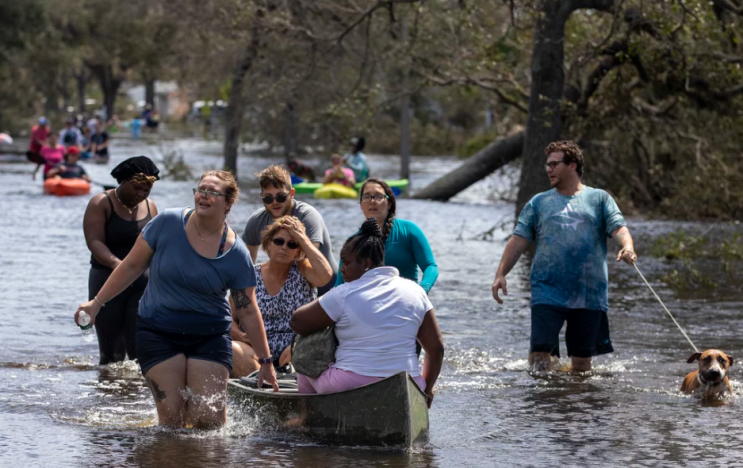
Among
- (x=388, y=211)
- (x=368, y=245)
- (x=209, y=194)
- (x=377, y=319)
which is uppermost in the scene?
(x=209, y=194)

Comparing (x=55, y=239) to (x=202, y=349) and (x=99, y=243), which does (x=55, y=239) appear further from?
(x=202, y=349)

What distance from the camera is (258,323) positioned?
7.03m

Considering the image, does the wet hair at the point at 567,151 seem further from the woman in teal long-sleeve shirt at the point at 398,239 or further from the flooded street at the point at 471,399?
the flooded street at the point at 471,399

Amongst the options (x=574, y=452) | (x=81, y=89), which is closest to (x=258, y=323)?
(x=574, y=452)

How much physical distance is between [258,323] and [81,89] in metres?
98.3

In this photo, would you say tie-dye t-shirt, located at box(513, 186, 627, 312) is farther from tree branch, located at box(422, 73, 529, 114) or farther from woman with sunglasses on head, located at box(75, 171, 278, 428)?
tree branch, located at box(422, 73, 529, 114)

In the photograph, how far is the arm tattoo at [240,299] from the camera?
22.8 ft

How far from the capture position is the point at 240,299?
22.8 feet

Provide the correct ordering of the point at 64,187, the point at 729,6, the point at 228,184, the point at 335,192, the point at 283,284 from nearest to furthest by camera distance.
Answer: the point at 228,184
the point at 283,284
the point at 729,6
the point at 335,192
the point at 64,187

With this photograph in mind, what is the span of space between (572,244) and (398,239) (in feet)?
5.74

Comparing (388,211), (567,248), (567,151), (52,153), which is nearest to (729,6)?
(567,151)

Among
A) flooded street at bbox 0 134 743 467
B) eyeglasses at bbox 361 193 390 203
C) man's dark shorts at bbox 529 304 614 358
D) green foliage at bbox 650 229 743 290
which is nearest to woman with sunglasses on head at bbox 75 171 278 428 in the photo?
flooded street at bbox 0 134 743 467

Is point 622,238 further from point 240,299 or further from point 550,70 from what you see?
point 550,70

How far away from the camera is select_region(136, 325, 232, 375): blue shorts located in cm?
690
